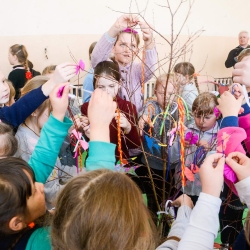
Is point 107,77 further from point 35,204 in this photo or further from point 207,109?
point 35,204

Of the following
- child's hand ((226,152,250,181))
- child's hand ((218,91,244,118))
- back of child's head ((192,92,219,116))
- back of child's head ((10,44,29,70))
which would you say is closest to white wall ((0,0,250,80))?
back of child's head ((10,44,29,70))

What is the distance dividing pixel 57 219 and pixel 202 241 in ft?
1.09

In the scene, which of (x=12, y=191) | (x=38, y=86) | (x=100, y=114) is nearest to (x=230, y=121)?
(x=100, y=114)

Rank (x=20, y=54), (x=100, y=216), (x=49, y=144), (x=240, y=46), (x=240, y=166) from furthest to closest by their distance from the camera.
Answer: (x=240, y=46)
(x=20, y=54)
(x=49, y=144)
(x=240, y=166)
(x=100, y=216)

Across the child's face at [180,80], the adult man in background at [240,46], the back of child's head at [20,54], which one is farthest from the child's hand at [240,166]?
the adult man in background at [240,46]

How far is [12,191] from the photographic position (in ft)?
2.57

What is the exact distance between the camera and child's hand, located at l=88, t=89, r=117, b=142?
2.65ft

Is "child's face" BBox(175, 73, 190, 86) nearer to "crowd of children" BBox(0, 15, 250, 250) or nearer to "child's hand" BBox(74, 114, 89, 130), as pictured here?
"crowd of children" BBox(0, 15, 250, 250)

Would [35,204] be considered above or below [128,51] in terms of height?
below

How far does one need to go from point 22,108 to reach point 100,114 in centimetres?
53

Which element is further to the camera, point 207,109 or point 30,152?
point 207,109

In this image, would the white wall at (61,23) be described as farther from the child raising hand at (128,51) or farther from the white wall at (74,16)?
the child raising hand at (128,51)

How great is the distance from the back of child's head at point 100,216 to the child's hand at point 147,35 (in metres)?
0.82

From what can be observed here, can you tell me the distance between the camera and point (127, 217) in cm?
68
